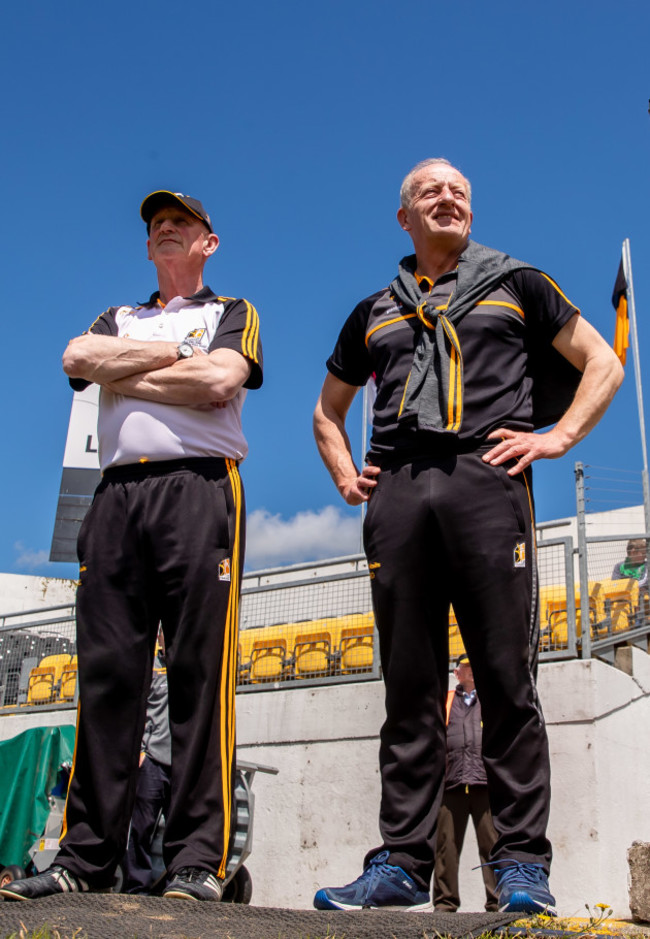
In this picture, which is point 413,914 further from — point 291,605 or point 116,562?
point 291,605

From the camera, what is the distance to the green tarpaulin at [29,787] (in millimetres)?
8117

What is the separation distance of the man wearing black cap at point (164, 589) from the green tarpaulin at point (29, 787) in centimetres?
599

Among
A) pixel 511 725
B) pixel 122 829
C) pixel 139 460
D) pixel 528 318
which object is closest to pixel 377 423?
pixel 528 318

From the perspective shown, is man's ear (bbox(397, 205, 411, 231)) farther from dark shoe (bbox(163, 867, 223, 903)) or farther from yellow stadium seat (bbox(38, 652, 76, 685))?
yellow stadium seat (bbox(38, 652, 76, 685))

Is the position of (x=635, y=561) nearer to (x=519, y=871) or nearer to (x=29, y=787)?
(x=29, y=787)

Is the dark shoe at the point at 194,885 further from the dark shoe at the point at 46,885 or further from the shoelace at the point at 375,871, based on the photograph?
the shoelace at the point at 375,871

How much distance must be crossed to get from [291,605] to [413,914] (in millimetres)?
6844

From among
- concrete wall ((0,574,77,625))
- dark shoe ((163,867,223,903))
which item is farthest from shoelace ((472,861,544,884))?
concrete wall ((0,574,77,625))

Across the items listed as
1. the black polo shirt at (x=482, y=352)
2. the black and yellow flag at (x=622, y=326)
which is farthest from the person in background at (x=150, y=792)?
the black and yellow flag at (x=622, y=326)

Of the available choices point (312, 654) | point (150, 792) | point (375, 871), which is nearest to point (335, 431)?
point (375, 871)

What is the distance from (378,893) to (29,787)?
22.9 ft

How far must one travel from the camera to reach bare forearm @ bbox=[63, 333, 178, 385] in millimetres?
2752

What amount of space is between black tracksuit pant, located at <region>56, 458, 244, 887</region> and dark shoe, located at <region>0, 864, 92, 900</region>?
0.04m

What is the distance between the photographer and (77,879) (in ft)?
7.66
